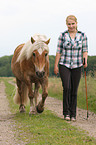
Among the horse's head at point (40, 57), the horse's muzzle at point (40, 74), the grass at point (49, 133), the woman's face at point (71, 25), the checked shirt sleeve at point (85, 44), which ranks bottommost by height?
the grass at point (49, 133)

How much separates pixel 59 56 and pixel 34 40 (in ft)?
2.33

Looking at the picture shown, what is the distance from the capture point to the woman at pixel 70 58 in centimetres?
639

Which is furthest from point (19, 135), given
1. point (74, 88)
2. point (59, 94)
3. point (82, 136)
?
point (59, 94)

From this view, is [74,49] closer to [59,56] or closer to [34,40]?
[59,56]

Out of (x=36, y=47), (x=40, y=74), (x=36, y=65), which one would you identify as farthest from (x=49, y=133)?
(x=36, y=47)

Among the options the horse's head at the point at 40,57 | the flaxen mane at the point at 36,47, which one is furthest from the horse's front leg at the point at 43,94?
the flaxen mane at the point at 36,47

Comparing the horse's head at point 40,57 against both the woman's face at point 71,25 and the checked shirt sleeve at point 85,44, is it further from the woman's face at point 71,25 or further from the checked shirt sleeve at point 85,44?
the checked shirt sleeve at point 85,44

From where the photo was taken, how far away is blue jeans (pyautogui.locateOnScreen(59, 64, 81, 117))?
6418 mm

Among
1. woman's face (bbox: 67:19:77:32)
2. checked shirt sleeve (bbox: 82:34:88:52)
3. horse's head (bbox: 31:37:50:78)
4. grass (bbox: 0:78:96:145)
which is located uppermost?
woman's face (bbox: 67:19:77:32)

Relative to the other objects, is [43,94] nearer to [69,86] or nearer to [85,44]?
[69,86]

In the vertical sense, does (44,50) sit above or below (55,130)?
above

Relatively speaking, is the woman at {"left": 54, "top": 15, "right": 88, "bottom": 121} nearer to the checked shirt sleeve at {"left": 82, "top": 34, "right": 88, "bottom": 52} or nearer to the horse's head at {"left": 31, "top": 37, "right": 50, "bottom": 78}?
the checked shirt sleeve at {"left": 82, "top": 34, "right": 88, "bottom": 52}

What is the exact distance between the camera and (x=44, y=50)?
646 centimetres

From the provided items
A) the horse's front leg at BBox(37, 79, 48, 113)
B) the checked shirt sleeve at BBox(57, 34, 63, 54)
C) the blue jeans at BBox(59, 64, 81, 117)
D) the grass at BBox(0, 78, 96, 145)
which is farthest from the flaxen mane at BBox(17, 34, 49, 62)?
the grass at BBox(0, 78, 96, 145)
